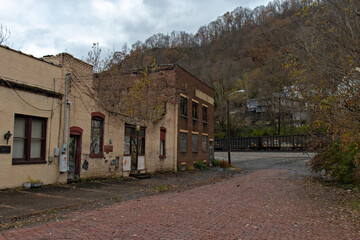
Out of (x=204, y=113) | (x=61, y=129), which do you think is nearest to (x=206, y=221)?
(x=61, y=129)

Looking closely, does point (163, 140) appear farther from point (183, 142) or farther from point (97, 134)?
point (97, 134)

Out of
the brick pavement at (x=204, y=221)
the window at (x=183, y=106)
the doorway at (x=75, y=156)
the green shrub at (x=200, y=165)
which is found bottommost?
the brick pavement at (x=204, y=221)

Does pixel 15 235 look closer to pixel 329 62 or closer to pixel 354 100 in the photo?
pixel 354 100

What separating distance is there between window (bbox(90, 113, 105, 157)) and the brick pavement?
548 cm

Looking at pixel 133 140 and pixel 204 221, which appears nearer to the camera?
pixel 204 221

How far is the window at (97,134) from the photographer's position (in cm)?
Result: 1521

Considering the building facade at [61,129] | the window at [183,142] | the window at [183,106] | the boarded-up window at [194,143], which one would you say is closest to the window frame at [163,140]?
the building facade at [61,129]

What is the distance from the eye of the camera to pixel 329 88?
12.1 meters

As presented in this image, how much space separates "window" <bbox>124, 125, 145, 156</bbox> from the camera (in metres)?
18.0

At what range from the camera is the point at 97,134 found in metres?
15.5

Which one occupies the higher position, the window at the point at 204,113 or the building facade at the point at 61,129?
the window at the point at 204,113

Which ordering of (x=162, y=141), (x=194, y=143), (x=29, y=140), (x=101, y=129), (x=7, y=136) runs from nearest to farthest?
(x=7, y=136), (x=29, y=140), (x=101, y=129), (x=162, y=141), (x=194, y=143)

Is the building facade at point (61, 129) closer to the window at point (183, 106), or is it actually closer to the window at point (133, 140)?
the window at point (133, 140)

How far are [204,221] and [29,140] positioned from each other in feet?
26.4
